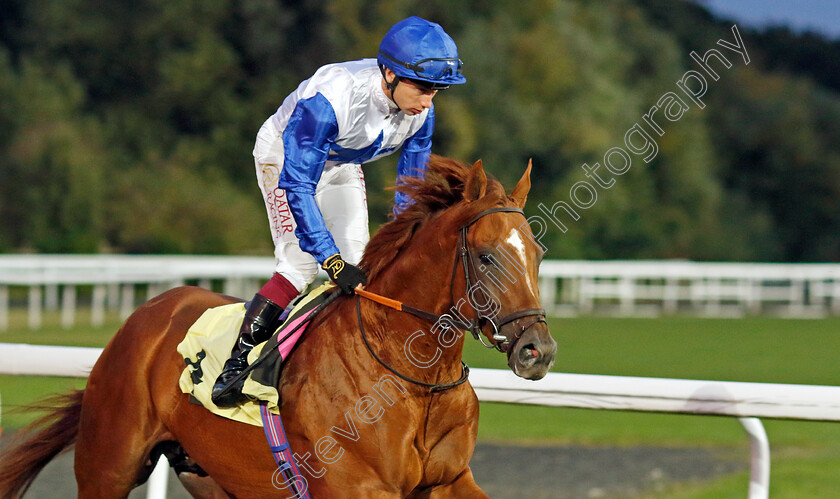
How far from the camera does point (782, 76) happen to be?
4394 cm

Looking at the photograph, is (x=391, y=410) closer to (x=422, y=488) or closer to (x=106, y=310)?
(x=422, y=488)

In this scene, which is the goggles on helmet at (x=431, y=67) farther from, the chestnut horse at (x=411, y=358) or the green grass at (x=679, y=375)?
the green grass at (x=679, y=375)

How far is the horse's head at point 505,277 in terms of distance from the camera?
2494 millimetres

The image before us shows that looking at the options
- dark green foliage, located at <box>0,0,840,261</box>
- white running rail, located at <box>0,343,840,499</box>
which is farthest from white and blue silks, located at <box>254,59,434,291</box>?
dark green foliage, located at <box>0,0,840,261</box>

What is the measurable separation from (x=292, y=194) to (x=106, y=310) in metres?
13.5

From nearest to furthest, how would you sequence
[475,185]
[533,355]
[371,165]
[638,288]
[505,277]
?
1. [533,355]
2. [505,277]
3. [475,185]
4. [638,288]
5. [371,165]

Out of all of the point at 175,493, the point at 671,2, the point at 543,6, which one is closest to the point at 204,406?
the point at 175,493

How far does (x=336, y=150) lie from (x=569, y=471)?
306 centimetres

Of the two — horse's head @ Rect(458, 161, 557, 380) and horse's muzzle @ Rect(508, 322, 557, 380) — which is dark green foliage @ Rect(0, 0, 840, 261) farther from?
horse's muzzle @ Rect(508, 322, 557, 380)

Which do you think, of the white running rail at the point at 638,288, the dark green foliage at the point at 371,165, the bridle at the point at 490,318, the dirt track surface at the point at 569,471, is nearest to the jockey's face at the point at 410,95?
the bridle at the point at 490,318

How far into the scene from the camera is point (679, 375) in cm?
883

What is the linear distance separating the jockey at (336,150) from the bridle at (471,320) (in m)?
0.14

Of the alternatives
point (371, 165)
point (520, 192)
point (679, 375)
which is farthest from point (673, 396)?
point (371, 165)

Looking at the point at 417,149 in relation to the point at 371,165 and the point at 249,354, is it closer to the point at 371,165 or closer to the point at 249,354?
the point at 249,354
